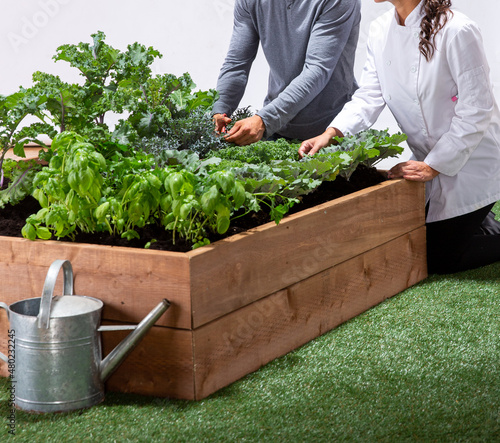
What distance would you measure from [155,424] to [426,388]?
0.71 meters

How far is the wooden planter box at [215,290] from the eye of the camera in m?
1.82

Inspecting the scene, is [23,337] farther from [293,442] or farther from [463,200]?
[463,200]

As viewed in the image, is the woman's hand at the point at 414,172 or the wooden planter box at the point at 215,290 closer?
the wooden planter box at the point at 215,290

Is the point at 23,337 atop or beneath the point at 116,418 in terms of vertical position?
atop

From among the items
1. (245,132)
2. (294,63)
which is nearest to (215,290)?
(245,132)

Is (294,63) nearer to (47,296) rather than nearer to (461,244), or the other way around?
(461,244)

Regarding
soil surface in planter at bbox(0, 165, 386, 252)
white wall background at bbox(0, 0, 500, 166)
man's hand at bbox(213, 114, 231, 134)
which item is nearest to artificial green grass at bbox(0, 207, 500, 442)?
soil surface in planter at bbox(0, 165, 386, 252)

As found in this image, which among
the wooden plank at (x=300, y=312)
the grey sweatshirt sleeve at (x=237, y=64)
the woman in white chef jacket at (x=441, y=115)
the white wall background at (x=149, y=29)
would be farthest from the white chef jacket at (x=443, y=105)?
the white wall background at (x=149, y=29)

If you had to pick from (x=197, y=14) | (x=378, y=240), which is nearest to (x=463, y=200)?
(x=378, y=240)

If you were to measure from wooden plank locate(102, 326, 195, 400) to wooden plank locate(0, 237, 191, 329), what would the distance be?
1.7 inches

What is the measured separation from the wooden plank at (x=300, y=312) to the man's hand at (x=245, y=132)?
66 cm

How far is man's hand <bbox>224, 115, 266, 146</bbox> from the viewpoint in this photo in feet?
9.33

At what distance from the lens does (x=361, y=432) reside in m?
1.68

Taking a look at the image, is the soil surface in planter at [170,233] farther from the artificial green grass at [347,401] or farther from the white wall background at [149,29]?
the white wall background at [149,29]
